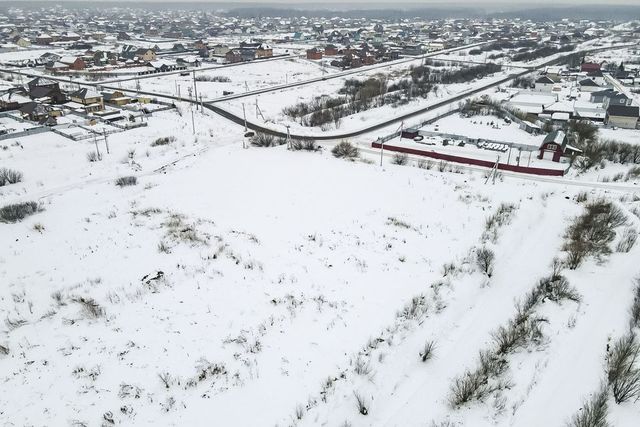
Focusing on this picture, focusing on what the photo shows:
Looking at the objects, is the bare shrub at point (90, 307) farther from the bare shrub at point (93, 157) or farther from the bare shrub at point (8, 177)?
the bare shrub at point (93, 157)

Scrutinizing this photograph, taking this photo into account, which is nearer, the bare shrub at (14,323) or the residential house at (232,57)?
the bare shrub at (14,323)

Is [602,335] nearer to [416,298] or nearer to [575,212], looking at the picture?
[416,298]

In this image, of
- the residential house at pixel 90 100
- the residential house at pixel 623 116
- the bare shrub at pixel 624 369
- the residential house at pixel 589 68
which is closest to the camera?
the bare shrub at pixel 624 369

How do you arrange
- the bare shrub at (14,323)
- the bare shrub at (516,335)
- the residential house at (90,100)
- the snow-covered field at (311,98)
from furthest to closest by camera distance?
the residential house at (90,100) < the snow-covered field at (311,98) < the bare shrub at (14,323) < the bare shrub at (516,335)

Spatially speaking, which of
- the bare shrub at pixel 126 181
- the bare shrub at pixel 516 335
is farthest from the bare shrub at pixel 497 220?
the bare shrub at pixel 126 181

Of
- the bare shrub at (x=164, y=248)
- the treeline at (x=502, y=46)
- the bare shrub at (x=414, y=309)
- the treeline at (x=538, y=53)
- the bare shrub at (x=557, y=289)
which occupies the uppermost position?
the treeline at (x=502, y=46)
